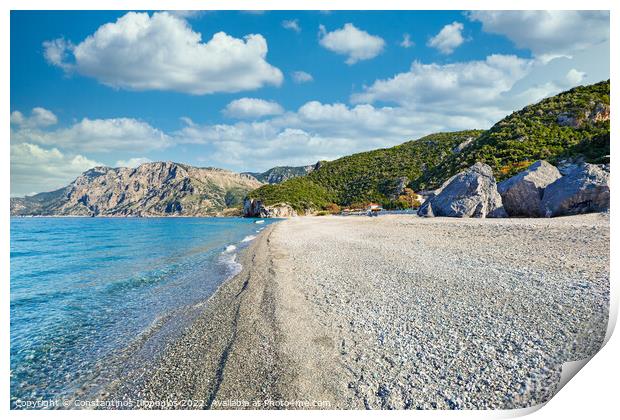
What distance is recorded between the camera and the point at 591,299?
6.15 meters

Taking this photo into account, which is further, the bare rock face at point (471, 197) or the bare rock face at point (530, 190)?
the bare rock face at point (471, 197)

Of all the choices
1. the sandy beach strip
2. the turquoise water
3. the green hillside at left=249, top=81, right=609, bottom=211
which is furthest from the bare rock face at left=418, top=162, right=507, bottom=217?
the turquoise water

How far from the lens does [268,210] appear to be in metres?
107

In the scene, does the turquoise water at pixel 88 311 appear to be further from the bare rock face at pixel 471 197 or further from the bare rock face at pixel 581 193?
the bare rock face at pixel 471 197

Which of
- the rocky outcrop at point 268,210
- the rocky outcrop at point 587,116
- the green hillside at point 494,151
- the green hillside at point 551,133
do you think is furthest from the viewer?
the rocky outcrop at point 268,210

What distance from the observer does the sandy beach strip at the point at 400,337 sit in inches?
158

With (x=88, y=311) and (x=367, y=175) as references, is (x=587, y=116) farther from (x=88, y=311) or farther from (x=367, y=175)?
(x=367, y=175)

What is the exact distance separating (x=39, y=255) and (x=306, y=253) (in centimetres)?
2000

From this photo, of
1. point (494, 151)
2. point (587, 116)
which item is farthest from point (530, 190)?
point (494, 151)

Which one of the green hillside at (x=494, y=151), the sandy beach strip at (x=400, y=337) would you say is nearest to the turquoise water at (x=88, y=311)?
the sandy beach strip at (x=400, y=337)

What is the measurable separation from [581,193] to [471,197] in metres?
8.54

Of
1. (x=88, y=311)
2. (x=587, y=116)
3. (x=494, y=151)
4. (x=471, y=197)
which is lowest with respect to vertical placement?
(x=88, y=311)

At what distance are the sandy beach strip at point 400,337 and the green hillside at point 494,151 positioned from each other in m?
9.86
